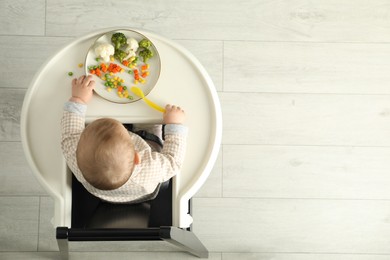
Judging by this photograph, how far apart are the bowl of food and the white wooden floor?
1.61ft

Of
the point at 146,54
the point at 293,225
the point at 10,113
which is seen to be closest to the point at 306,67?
the point at 293,225

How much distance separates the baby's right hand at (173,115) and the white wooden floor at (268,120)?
50 cm

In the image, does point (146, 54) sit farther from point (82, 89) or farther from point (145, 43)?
point (82, 89)

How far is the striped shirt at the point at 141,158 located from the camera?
1044 millimetres

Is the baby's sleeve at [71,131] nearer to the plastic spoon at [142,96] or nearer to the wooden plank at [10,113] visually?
the plastic spoon at [142,96]

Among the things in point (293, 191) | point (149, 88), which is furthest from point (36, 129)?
point (293, 191)

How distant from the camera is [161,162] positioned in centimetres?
106

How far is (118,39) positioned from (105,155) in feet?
0.90

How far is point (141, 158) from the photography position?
106 cm

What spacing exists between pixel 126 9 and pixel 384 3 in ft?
2.60

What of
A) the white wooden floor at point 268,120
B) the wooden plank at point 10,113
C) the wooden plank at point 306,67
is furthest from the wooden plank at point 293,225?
the wooden plank at point 10,113

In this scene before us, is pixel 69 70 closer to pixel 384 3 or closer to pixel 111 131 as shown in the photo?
pixel 111 131

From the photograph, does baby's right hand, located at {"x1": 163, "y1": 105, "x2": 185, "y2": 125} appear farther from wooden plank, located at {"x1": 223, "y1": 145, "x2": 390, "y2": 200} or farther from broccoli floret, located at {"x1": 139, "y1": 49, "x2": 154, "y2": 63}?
wooden plank, located at {"x1": 223, "y1": 145, "x2": 390, "y2": 200}

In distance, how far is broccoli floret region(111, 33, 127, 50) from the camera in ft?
3.59
